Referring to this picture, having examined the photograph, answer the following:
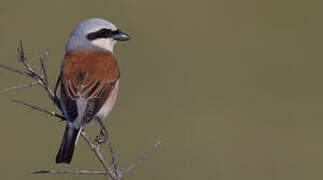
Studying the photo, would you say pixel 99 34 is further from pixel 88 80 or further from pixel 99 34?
pixel 88 80

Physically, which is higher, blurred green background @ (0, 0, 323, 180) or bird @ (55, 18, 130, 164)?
bird @ (55, 18, 130, 164)

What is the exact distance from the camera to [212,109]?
8633mm

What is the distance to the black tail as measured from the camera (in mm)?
3779

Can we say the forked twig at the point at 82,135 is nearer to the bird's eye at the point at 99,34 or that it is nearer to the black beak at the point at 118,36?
the bird's eye at the point at 99,34

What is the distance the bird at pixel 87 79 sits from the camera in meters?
3.89

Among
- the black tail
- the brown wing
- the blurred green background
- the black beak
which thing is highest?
the black beak

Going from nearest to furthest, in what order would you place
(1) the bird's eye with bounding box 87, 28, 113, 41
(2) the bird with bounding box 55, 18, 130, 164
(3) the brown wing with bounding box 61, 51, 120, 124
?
(2) the bird with bounding box 55, 18, 130, 164 → (3) the brown wing with bounding box 61, 51, 120, 124 → (1) the bird's eye with bounding box 87, 28, 113, 41

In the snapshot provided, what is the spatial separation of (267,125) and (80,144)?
237cm

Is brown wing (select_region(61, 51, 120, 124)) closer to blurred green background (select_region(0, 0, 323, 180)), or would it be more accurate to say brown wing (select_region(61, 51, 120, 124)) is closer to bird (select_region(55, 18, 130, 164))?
bird (select_region(55, 18, 130, 164))

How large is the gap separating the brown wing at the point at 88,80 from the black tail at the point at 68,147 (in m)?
0.08

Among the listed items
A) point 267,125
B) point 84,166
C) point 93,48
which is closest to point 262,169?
point 267,125

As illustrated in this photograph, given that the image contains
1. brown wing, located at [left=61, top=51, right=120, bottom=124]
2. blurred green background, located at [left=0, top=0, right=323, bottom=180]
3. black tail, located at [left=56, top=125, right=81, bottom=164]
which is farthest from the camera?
blurred green background, located at [left=0, top=0, right=323, bottom=180]

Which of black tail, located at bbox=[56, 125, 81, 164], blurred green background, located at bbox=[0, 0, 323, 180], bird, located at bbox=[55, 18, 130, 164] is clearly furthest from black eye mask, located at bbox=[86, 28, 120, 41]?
blurred green background, located at bbox=[0, 0, 323, 180]

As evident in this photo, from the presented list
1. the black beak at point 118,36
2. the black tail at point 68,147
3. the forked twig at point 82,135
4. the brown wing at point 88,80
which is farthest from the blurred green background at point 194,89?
the forked twig at point 82,135
